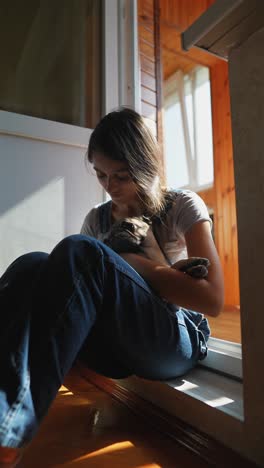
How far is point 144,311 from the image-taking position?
722 millimetres

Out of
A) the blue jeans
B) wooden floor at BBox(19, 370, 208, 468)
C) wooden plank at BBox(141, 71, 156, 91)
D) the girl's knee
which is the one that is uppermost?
wooden plank at BBox(141, 71, 156, 91)

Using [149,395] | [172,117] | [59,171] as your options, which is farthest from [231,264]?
[149,395]

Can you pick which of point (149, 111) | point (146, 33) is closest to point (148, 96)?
point (149, 111)

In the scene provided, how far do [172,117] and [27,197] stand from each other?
7.66 feet

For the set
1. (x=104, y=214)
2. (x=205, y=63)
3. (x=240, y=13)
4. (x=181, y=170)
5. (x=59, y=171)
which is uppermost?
(x=205, y=63)

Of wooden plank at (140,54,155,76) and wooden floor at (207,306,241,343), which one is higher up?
wooden plank at (140,54,155,76)

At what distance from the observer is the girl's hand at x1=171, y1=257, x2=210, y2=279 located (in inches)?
29.2

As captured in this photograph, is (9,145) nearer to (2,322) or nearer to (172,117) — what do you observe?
(2,322)

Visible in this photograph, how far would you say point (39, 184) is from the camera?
131 cm

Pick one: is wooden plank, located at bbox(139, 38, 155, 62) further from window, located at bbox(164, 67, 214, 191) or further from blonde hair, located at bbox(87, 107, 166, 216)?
window, located at bbox(164, 67, 214, 191)

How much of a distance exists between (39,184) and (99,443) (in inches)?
33.7

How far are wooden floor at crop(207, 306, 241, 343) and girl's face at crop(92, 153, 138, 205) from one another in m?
0.91

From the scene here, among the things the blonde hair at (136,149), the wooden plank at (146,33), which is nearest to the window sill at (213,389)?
the blonde hair at (136,149)

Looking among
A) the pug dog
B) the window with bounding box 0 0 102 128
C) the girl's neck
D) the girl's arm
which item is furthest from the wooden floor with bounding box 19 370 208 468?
the window with bounding box 0 0 102 128
